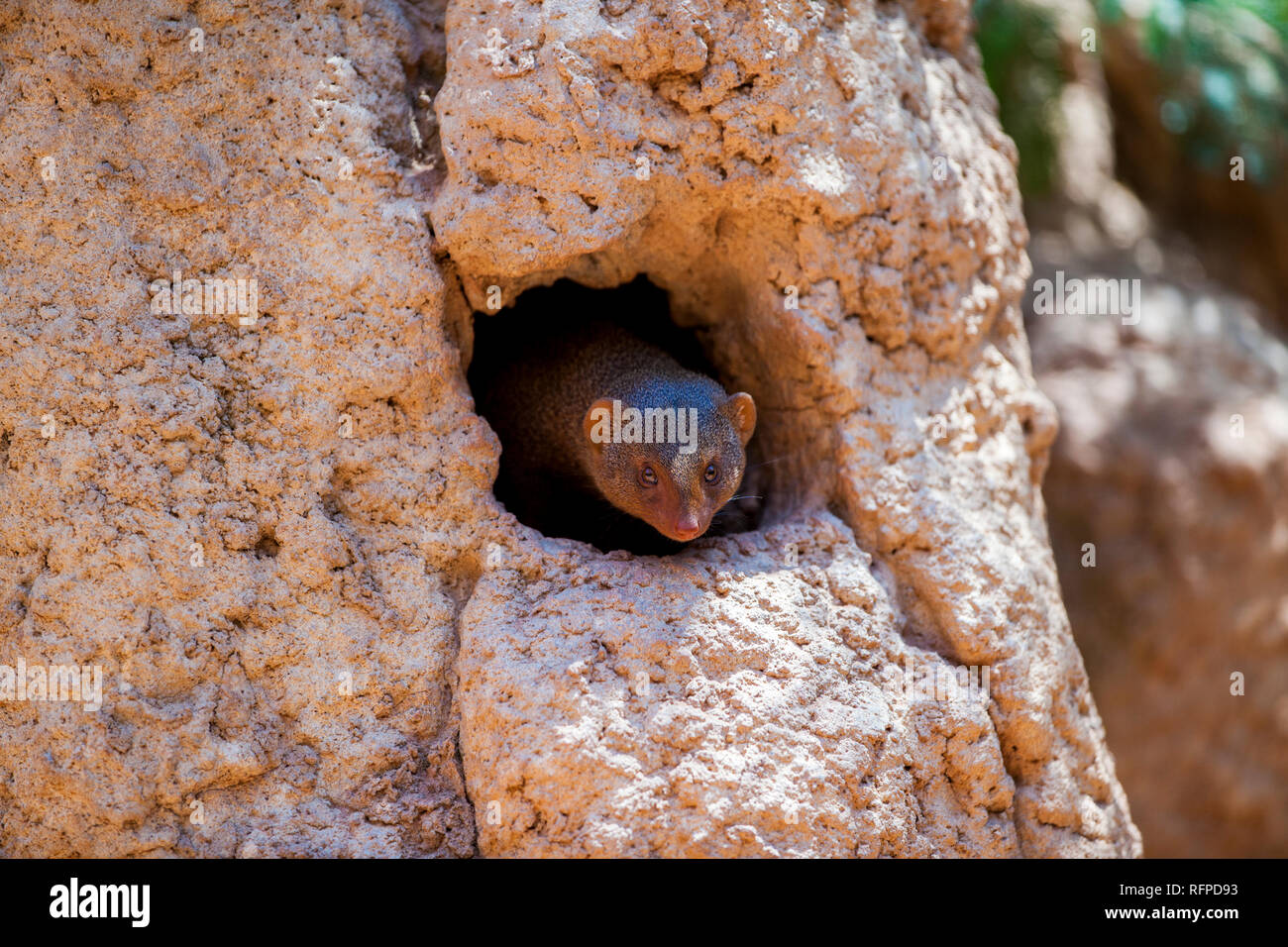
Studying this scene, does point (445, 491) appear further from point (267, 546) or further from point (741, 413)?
point (741, 413)

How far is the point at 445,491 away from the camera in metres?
3.29

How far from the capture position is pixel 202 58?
3.23 metres

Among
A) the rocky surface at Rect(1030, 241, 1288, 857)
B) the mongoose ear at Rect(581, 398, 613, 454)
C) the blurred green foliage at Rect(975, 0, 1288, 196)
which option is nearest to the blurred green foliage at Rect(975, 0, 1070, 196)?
the blurred green foliage at Rect(975, 0, 1288, 196)

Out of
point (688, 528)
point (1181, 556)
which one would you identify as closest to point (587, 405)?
point (688, 528)

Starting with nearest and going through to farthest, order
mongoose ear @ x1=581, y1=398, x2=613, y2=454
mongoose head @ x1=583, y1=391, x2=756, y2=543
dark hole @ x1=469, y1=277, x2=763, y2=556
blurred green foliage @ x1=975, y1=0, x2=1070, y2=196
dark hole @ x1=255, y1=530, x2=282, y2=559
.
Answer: dark hole @ x1=255, y1=530, x2=282, y2=559 < mongoose head @ x1=583, y1=391, x2=756, y2=543 < mongoose ear @ x1=581, y1=398, x2=613, y2=454 < dark hole @ x1=469, y1=277, x2=763, y2=556 < blurred green foliage @ x1=975, y1=0, x2=1070, y2=196

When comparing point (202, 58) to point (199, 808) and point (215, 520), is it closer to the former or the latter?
point (215, 520)

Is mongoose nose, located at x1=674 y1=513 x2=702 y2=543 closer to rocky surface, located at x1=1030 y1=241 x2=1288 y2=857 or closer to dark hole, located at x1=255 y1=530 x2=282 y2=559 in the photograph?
dark hole, located at x1=255 y1=530 x2=282 y2=559

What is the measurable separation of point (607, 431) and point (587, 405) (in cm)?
34

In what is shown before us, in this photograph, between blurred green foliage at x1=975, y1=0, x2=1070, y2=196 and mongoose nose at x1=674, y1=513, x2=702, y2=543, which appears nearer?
mongoose nose at x1=674, y1=513, x2=702, y2=543

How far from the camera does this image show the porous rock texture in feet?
9.77

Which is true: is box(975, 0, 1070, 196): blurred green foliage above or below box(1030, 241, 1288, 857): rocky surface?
above

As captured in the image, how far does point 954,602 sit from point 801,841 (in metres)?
0.96

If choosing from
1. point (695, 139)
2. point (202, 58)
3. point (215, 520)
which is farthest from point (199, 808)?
point (695, 139)

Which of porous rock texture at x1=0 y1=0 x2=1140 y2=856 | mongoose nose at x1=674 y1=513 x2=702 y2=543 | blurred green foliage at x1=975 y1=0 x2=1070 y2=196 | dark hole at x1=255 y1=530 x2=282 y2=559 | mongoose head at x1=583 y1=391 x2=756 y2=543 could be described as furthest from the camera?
blurred green foliage at x1=975 y1=0 x2=1070 y2=196
